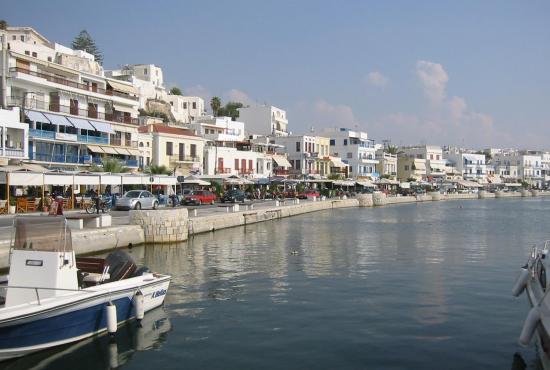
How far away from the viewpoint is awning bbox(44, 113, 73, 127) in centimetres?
4678

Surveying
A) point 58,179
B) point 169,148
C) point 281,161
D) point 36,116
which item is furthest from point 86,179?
point 281,161

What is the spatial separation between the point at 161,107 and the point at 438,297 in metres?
86.8

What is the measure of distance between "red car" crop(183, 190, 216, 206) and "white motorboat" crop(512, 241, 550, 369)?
35821 mm

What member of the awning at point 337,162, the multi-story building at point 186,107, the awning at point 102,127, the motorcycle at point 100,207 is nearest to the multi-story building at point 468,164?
the awning at point 337,162

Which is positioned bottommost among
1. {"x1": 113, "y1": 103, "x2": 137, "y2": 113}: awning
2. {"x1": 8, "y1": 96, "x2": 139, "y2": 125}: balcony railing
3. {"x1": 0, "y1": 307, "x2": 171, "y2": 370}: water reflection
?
{"x1": 0, "y1": 307, "x2": 171, "y2": 370}: water reflection

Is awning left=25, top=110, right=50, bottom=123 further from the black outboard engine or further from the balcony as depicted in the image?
the black outboard engine

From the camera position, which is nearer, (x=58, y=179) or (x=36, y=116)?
(x=58, y=179)

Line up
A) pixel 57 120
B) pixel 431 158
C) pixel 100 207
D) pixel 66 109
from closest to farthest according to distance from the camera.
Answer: pixel 100 207 → pixel 57 120 → pixel 66 109 → pixel 431 158

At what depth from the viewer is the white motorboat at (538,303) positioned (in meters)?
10.6

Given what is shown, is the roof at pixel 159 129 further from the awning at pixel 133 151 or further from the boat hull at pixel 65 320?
the boat hull at pixel 65 320

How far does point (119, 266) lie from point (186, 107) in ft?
331

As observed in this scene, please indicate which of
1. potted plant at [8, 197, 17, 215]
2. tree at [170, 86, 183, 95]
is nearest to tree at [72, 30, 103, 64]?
tree at [170, 86, 183, 95]

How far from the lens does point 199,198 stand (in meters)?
51.0

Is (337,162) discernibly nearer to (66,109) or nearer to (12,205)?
(66,109)
